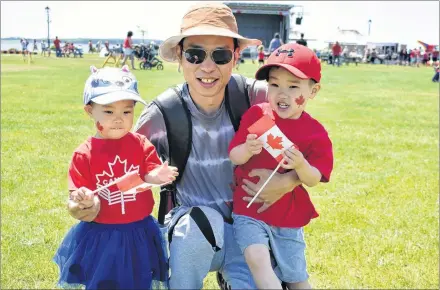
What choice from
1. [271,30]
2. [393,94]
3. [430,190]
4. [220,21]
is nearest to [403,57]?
[271,30]

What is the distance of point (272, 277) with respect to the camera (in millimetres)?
2412

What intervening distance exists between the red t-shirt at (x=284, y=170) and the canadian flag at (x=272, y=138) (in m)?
0.12

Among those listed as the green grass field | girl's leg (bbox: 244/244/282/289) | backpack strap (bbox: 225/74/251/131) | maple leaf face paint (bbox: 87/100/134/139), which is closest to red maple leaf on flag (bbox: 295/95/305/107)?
backpack strap (bbox: 225/74/251/131)

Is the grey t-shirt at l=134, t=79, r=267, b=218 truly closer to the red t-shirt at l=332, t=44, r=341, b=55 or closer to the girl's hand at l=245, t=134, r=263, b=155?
the girl's hand at l=245, t=134, r=263, b=155

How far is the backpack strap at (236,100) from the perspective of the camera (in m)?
3.04

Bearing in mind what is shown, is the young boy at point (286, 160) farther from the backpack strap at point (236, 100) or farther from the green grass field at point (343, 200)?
the green grass field at point (343, 200)

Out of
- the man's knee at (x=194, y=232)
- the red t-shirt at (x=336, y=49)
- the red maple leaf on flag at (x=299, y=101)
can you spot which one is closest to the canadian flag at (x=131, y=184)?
the man's knee at (x=194, y=232)

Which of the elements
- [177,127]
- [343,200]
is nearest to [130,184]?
[177,127]

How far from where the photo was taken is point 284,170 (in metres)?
2.79

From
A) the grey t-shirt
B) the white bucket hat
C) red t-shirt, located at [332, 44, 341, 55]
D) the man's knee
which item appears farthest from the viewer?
red t-shirt, located at [332, 44, 341, 55]

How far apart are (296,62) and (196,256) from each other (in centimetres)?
111

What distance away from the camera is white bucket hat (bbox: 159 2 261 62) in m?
2.85

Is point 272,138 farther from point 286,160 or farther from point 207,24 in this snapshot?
point 207,24

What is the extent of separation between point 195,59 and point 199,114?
1.06 feet
